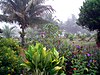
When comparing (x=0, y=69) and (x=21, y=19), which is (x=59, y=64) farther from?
(x=21, y=19)

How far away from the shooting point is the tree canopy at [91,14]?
36.9ft

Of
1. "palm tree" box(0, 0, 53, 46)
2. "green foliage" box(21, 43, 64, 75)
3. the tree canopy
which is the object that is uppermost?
"palm tree" box(0, 0, 53, 46)

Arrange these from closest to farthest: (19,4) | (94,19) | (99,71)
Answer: (99,71) < (94,19) < (19,4)

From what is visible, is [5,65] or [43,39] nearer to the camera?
[5,65]

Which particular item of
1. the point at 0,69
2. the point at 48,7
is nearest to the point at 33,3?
the point at 48,7

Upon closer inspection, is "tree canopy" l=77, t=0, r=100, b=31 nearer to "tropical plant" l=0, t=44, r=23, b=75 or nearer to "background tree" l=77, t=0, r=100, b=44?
"background tree" l=77, t=0, r=100, b=44

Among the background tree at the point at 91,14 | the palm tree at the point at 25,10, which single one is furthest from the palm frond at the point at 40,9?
the background tree at the point at 91,14

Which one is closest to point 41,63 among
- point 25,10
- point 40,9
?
point 25,10

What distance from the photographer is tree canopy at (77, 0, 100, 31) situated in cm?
1125

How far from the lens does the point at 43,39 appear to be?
11.7 meters

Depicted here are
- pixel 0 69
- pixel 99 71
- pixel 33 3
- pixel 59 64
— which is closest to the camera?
pixel 0 69

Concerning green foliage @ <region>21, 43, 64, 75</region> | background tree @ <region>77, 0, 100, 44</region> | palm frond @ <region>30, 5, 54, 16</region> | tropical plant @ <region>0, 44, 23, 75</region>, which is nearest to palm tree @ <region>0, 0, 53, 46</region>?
palm frond @ <region>30, 5, 54, 16</region>

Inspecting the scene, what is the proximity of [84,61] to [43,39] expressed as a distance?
5.23 m

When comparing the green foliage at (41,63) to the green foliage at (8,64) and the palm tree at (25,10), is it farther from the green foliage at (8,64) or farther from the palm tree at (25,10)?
the palm tree at (25,10)
